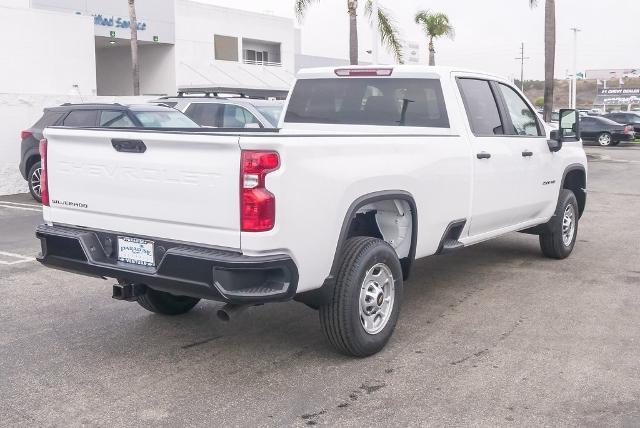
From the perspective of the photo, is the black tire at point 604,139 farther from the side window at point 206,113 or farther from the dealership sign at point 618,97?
the dealership sign at point 618,97

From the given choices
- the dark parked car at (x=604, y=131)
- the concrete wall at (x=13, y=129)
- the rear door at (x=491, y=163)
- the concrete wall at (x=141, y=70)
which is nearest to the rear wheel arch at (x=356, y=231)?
the rear door at (x=491, y=163)

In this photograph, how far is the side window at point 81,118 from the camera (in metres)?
12.1

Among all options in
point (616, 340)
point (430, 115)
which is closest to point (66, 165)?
point (430, 115)

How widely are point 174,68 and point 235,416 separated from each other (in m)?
39.3

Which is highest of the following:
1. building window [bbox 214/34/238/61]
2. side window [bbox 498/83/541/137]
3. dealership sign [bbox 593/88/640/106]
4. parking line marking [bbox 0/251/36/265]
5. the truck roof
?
building window [bbox 214/34/238/61]

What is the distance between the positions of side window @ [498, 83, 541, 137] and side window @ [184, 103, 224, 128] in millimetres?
7609

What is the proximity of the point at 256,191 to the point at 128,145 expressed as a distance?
1.02 m

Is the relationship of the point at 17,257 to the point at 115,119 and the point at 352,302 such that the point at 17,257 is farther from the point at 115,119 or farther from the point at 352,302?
the point at 352,302

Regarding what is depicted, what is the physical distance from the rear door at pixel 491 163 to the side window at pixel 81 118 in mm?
7432

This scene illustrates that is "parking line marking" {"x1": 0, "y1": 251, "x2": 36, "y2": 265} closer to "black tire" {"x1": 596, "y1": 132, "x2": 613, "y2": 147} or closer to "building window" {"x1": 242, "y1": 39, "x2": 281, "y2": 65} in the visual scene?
"black tire" {"x1": 596, "y1": 132, "x2": 613, "y2": 147}

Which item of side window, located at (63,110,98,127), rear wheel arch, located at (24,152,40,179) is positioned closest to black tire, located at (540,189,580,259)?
side window, located at (63,110,98,127)

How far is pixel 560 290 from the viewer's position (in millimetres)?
6820

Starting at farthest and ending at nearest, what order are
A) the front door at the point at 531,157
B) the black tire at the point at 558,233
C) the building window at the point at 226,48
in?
the building window at the point at 226,48 → the black tire at the point at 558,233 → the front door at the point at 531,157

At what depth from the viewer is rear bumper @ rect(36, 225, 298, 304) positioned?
4.17 meters
